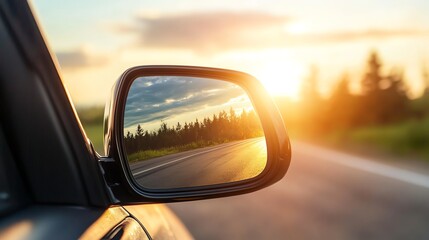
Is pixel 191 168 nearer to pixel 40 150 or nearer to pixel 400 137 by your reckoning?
pixel 40 150

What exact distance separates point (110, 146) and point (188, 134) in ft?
0.73

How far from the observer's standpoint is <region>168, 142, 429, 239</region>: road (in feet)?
28.5

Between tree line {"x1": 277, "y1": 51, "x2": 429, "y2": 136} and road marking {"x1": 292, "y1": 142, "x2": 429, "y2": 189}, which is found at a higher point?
road marking {"x1": 292, "y1": 142, "x2": 429, "y2": 189}

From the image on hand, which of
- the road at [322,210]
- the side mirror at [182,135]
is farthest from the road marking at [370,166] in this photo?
the side mirror at [182,135]

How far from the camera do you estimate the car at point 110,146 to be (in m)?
2.04

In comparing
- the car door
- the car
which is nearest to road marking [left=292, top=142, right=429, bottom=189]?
the car

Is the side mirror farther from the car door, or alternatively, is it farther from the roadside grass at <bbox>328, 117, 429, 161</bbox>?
the roadside grass at <bbox>328, 117, 429, 161</bbox>

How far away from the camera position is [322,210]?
10.4 meters

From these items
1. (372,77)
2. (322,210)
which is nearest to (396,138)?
(322,210)

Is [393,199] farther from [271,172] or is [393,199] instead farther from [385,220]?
[271,172]

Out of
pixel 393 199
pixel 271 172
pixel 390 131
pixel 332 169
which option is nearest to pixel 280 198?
pixel 393 199

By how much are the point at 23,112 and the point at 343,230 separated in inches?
282

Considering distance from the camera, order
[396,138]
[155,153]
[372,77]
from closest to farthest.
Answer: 1. [155,153]
2. [396,138]
3. [372,77]

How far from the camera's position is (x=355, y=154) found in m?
22.5
